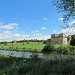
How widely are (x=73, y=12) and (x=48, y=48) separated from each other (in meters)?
71.5

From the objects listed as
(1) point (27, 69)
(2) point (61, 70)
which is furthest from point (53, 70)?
(1) point (27, 69)

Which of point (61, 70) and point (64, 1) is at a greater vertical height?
point (64, 1)

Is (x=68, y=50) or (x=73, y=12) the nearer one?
(x=73, y=12)

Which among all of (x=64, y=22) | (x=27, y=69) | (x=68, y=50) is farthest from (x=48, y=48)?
(x=27, y=69)

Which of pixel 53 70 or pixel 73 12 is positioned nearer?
pixel 53 70

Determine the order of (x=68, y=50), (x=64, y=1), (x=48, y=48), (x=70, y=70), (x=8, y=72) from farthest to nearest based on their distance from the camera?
(x=48, y=48) < (x=68, y=50) < (x=64, y=1) < (x=8, y=72) < (x=70, y=70)

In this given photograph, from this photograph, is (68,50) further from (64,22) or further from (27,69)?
(27,69)

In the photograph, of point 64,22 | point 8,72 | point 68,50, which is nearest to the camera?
point 8,72

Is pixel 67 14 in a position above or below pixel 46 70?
above

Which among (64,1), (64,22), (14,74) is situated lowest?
(14,74)

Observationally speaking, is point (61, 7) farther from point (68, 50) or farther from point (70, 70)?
point (68, 50)

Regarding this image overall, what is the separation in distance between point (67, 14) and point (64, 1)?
1.96 m

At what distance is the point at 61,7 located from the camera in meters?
26.6

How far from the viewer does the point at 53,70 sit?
10.0 m
